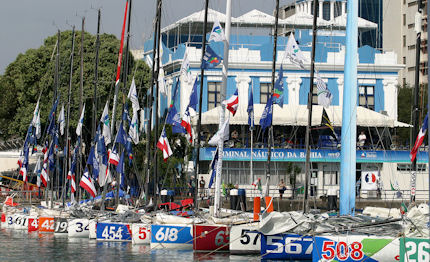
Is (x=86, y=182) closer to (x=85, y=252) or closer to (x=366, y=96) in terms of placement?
(x=85, y=252)

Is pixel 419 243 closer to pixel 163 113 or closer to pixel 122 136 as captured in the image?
pixel 122 136

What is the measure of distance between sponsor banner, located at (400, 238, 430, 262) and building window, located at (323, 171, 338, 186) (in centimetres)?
4040

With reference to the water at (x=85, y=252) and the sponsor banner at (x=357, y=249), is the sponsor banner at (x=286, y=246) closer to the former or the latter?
the water at (x=85, y=252)

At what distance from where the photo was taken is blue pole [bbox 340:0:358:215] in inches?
1202

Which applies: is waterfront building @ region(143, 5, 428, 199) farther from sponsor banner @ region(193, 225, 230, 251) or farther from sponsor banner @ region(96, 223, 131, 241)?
sponsor banner @ region(193, 225, 230, 251)

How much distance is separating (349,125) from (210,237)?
7080 mm

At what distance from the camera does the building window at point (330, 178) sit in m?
63.2

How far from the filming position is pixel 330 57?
7294cm

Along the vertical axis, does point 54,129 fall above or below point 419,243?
above

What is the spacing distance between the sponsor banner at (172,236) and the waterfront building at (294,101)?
1800cm

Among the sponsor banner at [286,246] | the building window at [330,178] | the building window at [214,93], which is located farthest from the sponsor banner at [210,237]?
the building window at [214,93]

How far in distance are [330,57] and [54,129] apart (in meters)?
27.0

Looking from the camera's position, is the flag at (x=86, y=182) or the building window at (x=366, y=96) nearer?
the flag at (x=86, y=182)

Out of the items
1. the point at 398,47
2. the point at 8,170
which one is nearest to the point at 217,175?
the point at 8,170
